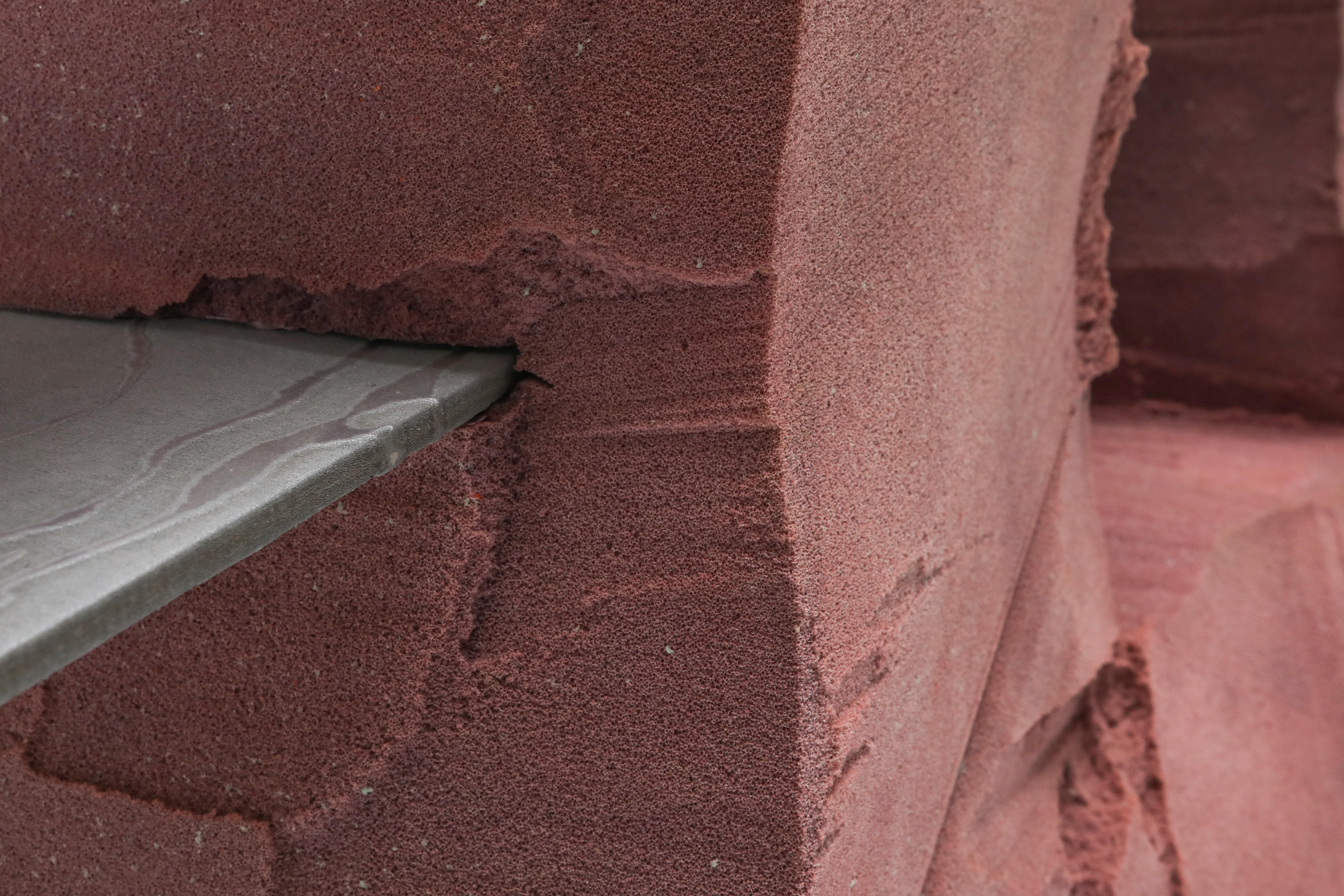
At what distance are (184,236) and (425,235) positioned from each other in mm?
243

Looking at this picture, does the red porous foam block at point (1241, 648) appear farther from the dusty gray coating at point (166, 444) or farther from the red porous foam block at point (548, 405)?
the dusty gray coating at point (166, 444)

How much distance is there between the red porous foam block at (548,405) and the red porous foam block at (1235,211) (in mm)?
1635

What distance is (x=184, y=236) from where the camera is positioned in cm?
101

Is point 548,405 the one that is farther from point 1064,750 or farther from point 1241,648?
point 1241,648

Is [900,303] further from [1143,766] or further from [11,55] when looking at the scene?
[1143,766]

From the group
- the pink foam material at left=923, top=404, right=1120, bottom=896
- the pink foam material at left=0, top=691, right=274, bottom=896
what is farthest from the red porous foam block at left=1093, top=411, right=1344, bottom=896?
the pink foam material at left=0, top=691, right=274, bottom=896

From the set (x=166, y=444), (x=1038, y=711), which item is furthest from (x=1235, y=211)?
(x=166, y=444)

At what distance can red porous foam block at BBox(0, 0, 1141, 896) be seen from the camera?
0.88 meters

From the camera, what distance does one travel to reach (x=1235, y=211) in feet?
8.13

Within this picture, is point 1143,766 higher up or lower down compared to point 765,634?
lower down

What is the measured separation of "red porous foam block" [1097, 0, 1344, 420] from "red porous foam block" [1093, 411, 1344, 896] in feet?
0.83

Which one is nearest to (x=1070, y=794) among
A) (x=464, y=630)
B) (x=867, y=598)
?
(x=867, y=598)

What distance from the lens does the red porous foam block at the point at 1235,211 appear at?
7.89 feet

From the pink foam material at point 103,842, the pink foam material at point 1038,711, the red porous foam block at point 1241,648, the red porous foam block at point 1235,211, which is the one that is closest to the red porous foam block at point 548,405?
the pink foam material at point 103,842
